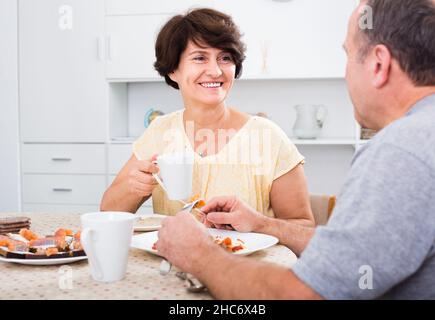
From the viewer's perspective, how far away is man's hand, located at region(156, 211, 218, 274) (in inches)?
35.1

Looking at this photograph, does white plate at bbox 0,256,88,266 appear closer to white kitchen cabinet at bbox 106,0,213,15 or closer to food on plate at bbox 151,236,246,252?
food on plate at bbox 151,236,246,252

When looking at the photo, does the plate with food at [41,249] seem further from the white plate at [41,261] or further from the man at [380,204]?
the man at [380,204]

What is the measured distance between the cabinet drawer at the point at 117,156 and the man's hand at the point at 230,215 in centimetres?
222

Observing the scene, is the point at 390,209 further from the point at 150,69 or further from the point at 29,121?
the point at 29,121

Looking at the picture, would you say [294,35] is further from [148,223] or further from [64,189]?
[148,223]

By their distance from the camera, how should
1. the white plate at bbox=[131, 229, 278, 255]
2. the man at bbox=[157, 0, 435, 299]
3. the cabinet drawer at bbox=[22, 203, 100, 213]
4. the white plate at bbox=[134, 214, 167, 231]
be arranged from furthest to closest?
the cabinet drawer at bbox=[22, 203, 100, 213], the white plate at bbox=[134, 214, 167, 231], the white plate at bbox=[131, 229, 278, 255], the man at bbox=[157, 0, 435, 299]

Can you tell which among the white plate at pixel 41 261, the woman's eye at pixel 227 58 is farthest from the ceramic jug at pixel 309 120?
the white plate at pixel 41 261

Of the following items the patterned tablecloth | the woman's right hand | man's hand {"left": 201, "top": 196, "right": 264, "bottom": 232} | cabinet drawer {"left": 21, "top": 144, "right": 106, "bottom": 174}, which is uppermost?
the woman's right hand

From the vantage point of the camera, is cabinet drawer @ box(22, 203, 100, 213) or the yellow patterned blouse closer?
the yellow patterned blouse

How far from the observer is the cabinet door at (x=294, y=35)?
10.7 ft

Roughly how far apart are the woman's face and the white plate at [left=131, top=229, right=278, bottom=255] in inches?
26.8

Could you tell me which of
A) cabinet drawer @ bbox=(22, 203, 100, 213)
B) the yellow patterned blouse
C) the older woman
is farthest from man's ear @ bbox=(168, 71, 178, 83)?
cabinet drawer @ bbox=(22, 203, 100, 213)

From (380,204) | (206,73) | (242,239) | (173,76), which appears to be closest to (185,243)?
(242,239)

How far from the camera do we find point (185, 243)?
934mm
